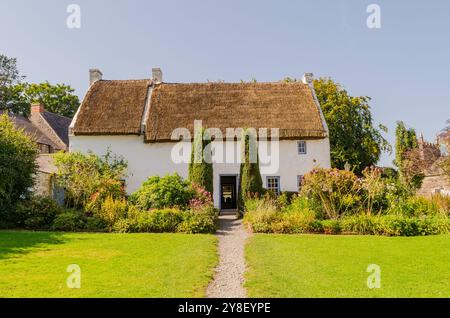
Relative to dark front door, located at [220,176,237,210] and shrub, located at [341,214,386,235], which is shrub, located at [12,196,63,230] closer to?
dark front door, located at [220,176,237,210]

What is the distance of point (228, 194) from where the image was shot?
2531cm

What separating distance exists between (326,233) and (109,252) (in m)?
7.93

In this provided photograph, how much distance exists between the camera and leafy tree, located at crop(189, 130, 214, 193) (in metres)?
18.3

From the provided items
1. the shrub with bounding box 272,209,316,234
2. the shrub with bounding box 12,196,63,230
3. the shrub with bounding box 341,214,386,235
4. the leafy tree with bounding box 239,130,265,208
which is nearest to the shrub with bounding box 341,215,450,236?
the shrub with bounding box 341,214,386,235

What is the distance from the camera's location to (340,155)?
27.5 m

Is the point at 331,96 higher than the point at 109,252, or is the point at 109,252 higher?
the point at 331,96

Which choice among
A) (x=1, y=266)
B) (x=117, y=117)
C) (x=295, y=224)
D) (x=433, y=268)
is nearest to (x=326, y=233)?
(x=295, y=224)

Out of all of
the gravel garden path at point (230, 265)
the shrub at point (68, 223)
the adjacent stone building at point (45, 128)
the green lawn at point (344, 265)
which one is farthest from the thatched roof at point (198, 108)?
the green lawn at point (344, 265)

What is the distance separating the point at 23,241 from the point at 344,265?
8873 mm

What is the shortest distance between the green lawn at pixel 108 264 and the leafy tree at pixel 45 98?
118 feet

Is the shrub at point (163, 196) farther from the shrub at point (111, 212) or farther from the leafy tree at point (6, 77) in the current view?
the leafy tree at point (6, 77)

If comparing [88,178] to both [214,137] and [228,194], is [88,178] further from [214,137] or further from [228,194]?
[228,194]
